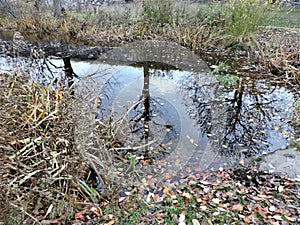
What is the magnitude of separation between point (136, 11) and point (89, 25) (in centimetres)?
172

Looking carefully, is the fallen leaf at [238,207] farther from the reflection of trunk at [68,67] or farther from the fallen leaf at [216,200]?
the reflection of trunk at [68,67]

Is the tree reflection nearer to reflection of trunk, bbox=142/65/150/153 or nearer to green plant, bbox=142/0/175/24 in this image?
reflection of trunk, bbox=142/65/150/153

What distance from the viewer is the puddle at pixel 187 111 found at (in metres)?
3.26

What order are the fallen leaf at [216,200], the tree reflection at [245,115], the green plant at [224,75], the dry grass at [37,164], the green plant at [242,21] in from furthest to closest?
1. the green plant at [242,21]
2. the green plant at [224,75]
3. the tree reflection at [245,115]
4. the fallen leaf at [216,200]
5. the dry grass at [37,164]

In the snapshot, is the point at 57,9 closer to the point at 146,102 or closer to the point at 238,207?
the point at 146,102

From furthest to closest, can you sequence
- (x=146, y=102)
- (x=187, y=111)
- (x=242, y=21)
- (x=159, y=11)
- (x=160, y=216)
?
(x=159, y=11) < (x=242, y=21) < (x=146, y=102) < (x=187, y=111) < (x=160, y=216)

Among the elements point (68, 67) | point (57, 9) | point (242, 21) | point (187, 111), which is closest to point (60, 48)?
point (68, 67)

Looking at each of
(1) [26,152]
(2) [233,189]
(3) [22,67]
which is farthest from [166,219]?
(3) [22,67]

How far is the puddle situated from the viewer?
10.7 feet

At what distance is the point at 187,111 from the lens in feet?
14.0

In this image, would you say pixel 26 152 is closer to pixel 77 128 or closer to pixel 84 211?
pixel 77 128

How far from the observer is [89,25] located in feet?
29.1

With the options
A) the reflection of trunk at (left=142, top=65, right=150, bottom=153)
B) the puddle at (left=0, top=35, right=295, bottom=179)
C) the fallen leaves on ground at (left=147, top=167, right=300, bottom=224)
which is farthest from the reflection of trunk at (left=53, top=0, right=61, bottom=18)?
the fallen leaves on ground at (left=147, top=167, right=300, bottom=224)

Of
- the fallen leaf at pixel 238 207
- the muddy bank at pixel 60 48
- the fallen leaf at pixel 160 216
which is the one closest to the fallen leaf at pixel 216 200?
the fallen leaf at pixel 238 207
